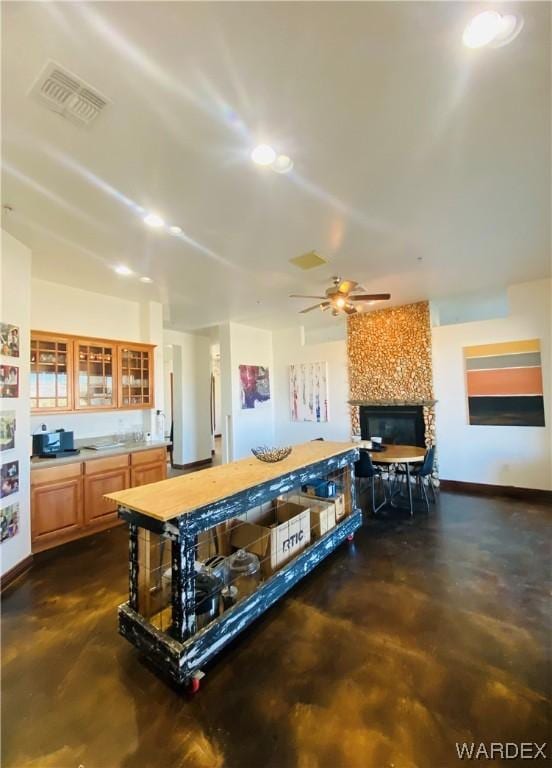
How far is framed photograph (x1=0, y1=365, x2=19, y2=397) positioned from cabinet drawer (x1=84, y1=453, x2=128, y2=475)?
109cm

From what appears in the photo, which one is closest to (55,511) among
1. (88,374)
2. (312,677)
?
(88,374)

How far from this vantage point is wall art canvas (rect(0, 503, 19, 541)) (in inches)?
105

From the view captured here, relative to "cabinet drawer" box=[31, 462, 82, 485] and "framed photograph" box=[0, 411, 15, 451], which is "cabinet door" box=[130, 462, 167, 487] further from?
"framed photograph" box=[0, 411, 15, 451]

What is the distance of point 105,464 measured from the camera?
3.72 meters

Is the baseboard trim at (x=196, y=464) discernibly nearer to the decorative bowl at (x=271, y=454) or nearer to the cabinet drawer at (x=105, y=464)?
the cabinet drawer at (x=105, y=464)

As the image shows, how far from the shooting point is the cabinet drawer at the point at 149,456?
4008 millimetres

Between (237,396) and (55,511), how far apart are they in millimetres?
3573

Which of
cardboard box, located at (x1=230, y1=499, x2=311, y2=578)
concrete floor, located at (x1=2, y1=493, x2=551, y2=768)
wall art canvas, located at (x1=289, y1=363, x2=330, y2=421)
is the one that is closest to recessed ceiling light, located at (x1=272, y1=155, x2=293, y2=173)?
cardboard box, located at (x1=230, y1=499, x2=311, y2=578)

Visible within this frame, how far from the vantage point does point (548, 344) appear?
174 inches

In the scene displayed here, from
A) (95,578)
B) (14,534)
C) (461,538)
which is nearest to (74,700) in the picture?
(95,578)

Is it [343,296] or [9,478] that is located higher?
[343,296]

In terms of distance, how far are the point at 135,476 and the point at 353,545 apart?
267 cm

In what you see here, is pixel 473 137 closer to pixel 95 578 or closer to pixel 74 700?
pixel 74 700

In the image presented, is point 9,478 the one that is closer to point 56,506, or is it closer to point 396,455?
point 56,506
